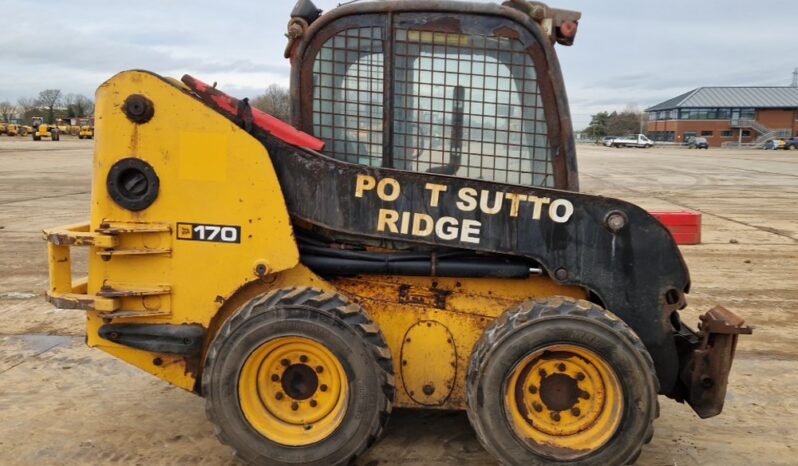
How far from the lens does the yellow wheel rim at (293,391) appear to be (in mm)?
3447

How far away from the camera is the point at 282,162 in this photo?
3.56 m

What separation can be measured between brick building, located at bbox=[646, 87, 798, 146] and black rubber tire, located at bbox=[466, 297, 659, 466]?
99.5 metres

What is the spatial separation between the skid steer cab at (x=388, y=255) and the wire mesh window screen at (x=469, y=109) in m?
0.01

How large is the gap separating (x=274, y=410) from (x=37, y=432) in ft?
5.16

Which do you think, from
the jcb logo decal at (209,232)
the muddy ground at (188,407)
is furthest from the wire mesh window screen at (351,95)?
the muddy ground at (188,407)

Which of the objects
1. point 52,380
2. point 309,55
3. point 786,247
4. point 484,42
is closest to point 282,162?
point 309,55

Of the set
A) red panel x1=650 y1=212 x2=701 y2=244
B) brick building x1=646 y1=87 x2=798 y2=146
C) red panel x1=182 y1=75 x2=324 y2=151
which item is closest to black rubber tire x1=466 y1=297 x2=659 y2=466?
red panel x1=182 y1=75 x2=324 y2=151

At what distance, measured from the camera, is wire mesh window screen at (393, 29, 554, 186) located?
3666 mm

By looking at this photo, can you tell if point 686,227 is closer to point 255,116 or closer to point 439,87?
point 439,87

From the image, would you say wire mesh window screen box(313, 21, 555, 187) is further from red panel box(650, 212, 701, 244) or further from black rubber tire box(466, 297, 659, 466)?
red panel box(650, 212, 701, 244)

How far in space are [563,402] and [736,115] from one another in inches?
4139

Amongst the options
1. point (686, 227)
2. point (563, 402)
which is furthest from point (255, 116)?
point (686, 227)

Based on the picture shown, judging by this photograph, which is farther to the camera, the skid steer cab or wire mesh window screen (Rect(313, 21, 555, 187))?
wire mesh window screen (Rect(313, 21, 555, 187))

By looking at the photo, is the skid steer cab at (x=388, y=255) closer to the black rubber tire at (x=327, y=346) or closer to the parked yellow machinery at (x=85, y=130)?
the black rubber tire at (x=327, y=346)
